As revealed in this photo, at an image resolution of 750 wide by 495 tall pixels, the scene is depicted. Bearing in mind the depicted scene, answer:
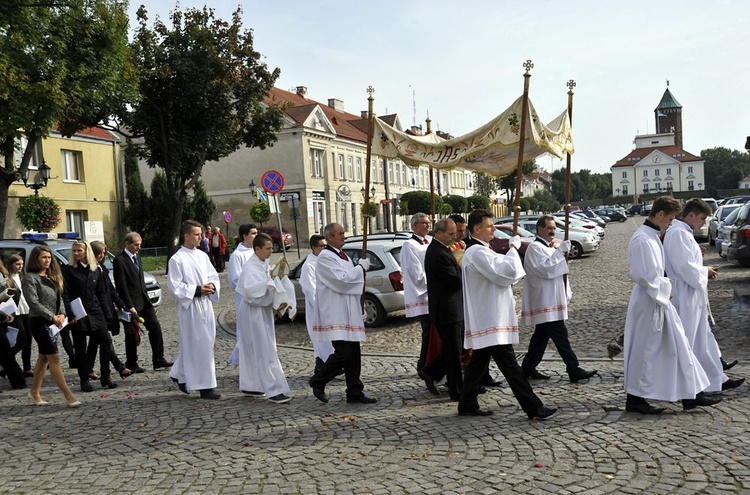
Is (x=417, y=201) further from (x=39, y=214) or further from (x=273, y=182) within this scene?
(x=273, y=182)

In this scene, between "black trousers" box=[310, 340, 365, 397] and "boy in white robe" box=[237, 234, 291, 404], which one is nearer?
"black trousers" box=[310, 340, 365, 397]

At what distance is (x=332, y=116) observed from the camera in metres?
64.1

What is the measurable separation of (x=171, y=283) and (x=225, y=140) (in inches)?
910

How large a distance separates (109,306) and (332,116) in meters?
56.5

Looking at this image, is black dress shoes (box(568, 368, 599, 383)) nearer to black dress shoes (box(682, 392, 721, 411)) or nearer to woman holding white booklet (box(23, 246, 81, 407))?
black dress shoes (box(682, 392, 721, 411))

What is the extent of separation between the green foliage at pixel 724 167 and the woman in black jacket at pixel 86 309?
15973 cm

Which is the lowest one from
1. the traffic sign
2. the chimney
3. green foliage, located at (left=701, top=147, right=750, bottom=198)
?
the traffic sign

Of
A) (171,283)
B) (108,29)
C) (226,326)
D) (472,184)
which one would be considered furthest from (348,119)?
(171,283)

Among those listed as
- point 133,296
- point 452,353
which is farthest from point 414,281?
point 133,296

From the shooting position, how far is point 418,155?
396 inches

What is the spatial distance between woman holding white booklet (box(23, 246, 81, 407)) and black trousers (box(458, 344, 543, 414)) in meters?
4.26

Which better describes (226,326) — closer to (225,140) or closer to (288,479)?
(288,479)

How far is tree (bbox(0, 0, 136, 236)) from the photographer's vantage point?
20.0m

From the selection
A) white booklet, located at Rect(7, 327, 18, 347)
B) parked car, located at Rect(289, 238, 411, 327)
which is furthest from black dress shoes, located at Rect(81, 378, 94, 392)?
parked car, located at Rect(289, 238, 411, 327)
